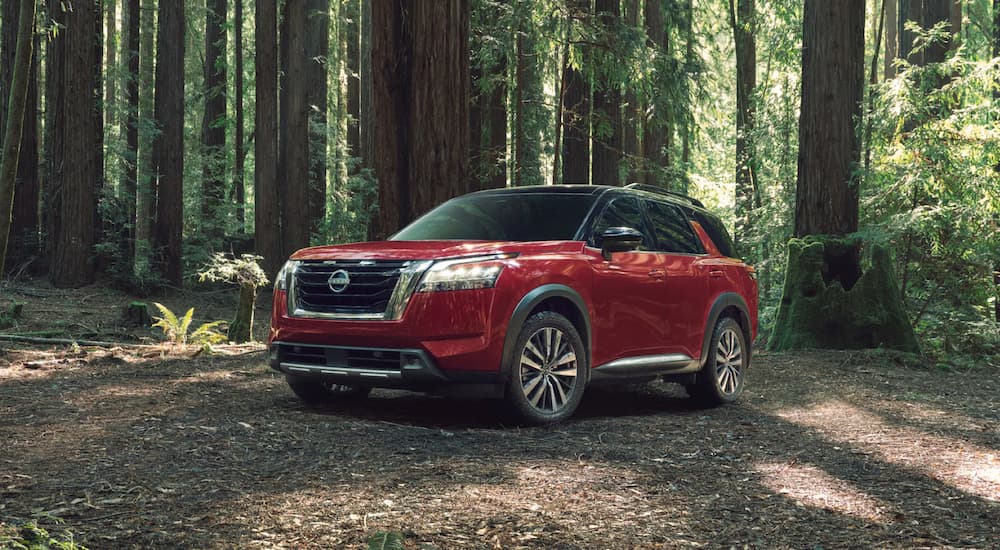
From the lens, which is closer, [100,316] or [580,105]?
[100,316]

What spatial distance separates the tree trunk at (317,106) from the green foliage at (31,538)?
2238 cm

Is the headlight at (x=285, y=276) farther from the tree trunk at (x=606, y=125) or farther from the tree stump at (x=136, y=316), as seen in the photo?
the tree trunk at (x=606, y=125)

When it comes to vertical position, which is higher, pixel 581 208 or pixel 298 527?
pixel 581 208

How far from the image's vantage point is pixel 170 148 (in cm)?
2078

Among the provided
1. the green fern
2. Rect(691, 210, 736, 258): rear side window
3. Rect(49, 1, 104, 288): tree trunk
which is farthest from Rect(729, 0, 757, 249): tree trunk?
the green fern

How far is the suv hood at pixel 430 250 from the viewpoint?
6.95 meters

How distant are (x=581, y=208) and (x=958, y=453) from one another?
11.6 ft

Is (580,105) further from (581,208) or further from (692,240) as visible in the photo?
(581,208)

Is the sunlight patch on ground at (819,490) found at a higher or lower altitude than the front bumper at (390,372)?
lower

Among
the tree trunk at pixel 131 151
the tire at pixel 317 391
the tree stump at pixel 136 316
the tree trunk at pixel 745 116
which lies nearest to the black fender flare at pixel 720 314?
the tire at pixel 317 391

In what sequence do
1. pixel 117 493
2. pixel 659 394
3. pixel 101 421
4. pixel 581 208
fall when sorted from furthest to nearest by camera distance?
pixel 659 394
pixel 581 208
pixel 101 421
pixel 117 493

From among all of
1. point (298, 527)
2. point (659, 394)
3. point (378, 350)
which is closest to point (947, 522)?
point (298, 527)

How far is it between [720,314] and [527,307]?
3.20 meters

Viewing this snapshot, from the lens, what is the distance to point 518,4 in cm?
1458
